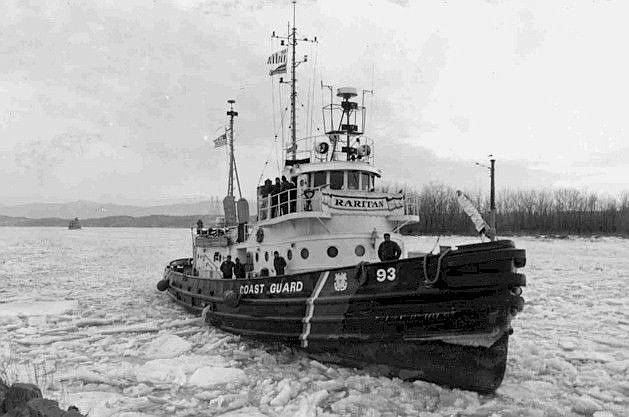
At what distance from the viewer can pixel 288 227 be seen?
37.7 ft

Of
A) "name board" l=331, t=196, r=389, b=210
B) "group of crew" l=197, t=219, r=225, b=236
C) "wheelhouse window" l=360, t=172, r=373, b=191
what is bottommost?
"group of crew" l=197, t=219, r=225, b=236

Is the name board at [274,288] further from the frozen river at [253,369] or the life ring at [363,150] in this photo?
the life ring at [363,150]

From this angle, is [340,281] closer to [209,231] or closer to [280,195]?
[280,195]

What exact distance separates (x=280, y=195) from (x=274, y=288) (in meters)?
2.58

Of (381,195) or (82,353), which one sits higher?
(381,195)

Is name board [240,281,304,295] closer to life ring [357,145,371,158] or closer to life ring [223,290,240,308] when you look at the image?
life ring [223,290,240,308]

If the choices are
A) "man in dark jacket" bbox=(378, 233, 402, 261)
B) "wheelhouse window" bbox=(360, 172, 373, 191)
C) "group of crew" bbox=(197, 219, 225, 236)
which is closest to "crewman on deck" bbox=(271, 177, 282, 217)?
"wheelhouse window" bbox=(360, 172, 373, 191)

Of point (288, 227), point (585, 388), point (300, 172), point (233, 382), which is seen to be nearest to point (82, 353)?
point (233, 382)

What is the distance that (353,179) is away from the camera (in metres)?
11.8

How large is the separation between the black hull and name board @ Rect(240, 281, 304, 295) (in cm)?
3

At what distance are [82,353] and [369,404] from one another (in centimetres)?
590

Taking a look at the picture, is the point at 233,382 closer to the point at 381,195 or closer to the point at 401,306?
the point at 401,306

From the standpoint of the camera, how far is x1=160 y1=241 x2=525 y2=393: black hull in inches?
291

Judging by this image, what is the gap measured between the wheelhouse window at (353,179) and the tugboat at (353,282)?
2 centimetres
